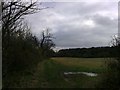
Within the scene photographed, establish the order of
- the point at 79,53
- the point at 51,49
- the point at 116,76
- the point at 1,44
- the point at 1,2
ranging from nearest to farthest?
1. the point at 1,2
2. the point at 1,44
3. the point at 116,76
4. the point at 79,53
5. the point at 51,49

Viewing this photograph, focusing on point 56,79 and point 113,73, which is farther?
point 56,79

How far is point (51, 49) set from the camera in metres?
105

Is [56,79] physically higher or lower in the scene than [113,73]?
lower

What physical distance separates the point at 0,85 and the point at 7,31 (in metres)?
2.44

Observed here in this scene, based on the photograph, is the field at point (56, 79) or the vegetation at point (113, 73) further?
the field at point (56, 79)

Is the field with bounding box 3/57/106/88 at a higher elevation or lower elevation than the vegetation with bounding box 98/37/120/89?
lower

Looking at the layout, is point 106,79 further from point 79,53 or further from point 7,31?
point 79,53

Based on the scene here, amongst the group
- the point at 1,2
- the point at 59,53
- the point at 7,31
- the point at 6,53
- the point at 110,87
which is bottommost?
the point at 59,53

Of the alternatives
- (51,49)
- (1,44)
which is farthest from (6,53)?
(51,49)

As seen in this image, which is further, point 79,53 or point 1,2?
point 79,53

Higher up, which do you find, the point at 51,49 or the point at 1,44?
the point at 1,44

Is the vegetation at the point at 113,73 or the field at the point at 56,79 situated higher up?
the vegetation at the point at 113,73

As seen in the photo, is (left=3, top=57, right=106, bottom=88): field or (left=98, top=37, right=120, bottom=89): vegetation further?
(left=3, top=57, right=106, bottom=88): field

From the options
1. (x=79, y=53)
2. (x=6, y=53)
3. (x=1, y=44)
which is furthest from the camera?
(x=79, y=53)
